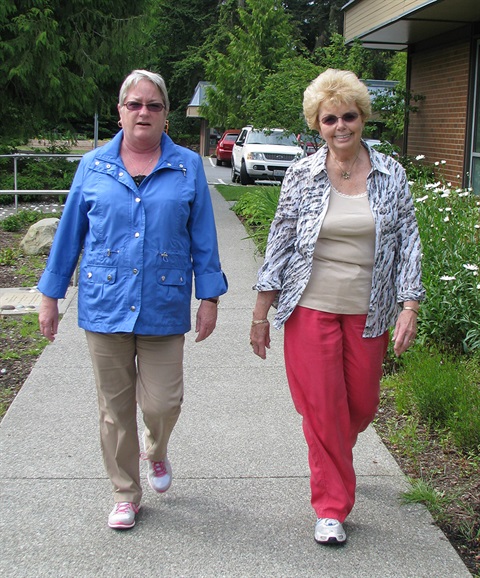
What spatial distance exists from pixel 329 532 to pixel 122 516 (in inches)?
35.3

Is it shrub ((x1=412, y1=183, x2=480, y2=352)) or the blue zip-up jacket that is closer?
the blue zip-up jacket

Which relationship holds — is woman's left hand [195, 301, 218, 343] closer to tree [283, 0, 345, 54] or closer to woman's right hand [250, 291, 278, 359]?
woman's right hand [250, 291, 278, 359]

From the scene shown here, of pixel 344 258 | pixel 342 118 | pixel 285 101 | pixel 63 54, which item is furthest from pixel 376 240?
pixel 63 54

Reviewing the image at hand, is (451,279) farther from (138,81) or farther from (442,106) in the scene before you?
(442,106)

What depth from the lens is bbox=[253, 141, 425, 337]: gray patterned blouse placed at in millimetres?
3430

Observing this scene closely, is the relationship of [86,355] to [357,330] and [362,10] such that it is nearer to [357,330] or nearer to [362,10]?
[357,330]

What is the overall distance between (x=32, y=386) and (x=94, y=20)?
→ 12.8 m

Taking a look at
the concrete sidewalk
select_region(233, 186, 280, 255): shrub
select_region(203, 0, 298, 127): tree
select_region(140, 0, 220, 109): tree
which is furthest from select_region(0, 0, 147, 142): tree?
select_region(140, 0, 220, 109): tree

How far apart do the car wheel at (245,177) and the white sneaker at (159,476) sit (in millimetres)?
19651

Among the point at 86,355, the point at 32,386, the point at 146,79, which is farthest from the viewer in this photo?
the point at 86,355

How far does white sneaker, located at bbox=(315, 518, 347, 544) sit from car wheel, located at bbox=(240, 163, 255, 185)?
20.0 metres

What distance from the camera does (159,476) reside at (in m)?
3.87

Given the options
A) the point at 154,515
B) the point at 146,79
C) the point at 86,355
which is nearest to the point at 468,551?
the point at 154,515

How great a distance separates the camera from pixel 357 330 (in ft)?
11.4
